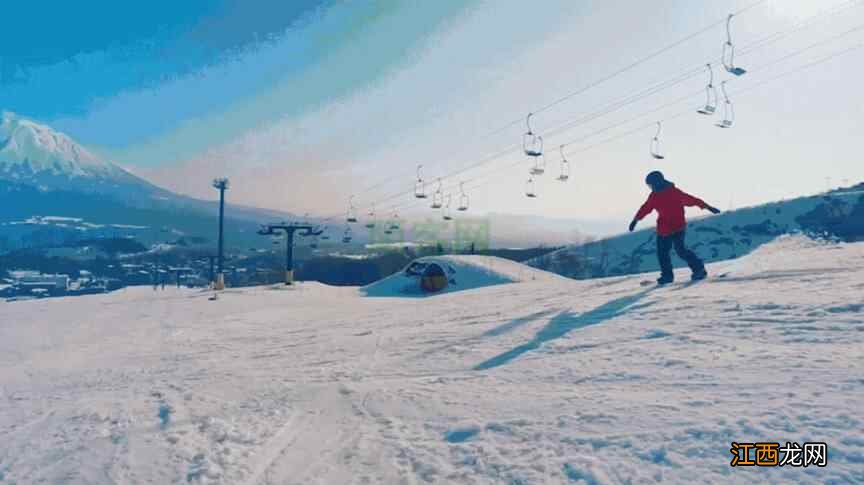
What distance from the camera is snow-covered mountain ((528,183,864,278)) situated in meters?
58.5

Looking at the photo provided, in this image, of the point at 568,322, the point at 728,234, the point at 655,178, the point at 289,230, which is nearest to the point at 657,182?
the point at 655,178

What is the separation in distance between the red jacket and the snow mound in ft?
61.8

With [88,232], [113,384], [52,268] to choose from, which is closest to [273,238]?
[113,384]

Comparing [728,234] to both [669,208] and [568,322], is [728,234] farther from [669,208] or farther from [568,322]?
[568,322]

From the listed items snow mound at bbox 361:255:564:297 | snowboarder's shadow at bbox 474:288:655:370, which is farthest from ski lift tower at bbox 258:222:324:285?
snowboarder's shadow at bbox 474:288:655:370

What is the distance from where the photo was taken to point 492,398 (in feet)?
16.4

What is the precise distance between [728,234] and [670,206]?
192 ft

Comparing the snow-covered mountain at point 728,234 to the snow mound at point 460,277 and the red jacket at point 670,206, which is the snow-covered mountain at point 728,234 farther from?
the red jacket at point 670,206

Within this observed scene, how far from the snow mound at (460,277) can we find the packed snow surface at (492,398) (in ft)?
65.6

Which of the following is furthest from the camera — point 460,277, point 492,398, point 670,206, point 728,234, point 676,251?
point 728,234

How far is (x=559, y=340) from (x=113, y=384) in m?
5.32

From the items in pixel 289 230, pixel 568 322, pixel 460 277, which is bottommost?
pixel 568 322

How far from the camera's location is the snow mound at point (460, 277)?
2978 centimetres

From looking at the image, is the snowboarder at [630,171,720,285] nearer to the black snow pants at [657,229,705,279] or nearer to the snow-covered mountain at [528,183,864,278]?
the black snow pants at [657,229,705,279]
